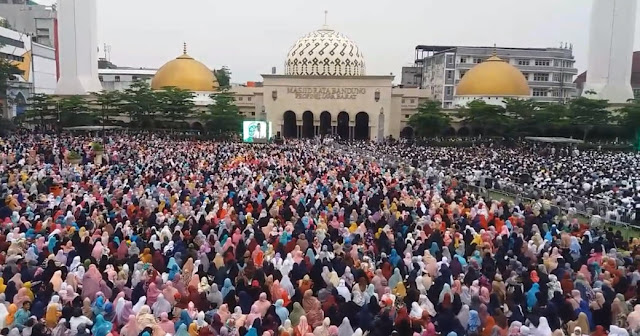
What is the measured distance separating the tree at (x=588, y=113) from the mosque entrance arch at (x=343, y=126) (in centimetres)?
1481

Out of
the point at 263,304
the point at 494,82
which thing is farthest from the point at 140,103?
the point at 263,304

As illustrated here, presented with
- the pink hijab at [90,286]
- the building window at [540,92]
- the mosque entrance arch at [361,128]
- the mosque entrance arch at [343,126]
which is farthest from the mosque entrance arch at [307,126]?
the pink hijab at [90,286]

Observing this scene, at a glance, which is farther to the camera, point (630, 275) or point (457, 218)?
point (457, 218)

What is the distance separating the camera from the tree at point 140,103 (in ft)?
118

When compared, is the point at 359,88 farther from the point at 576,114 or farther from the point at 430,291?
the point at 430,291

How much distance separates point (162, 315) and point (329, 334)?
1.67 m

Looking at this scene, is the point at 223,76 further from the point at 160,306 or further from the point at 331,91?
the point at 160,306

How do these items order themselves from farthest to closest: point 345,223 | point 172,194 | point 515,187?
point 515,187
point 172,194
point 345,223

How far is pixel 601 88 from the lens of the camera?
1458 inches

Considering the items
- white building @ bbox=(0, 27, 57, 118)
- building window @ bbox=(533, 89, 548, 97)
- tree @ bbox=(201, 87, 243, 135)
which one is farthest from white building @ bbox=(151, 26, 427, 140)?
building window @ bbox=(533, 89, 548, 97)

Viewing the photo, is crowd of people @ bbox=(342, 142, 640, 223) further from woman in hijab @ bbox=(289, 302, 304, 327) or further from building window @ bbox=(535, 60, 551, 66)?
building window @ bbox=(535, 60, 551, 66)

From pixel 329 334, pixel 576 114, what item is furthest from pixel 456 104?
pixel 329 334

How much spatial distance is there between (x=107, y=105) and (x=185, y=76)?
696 cm

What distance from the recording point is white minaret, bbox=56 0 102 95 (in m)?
38.5
